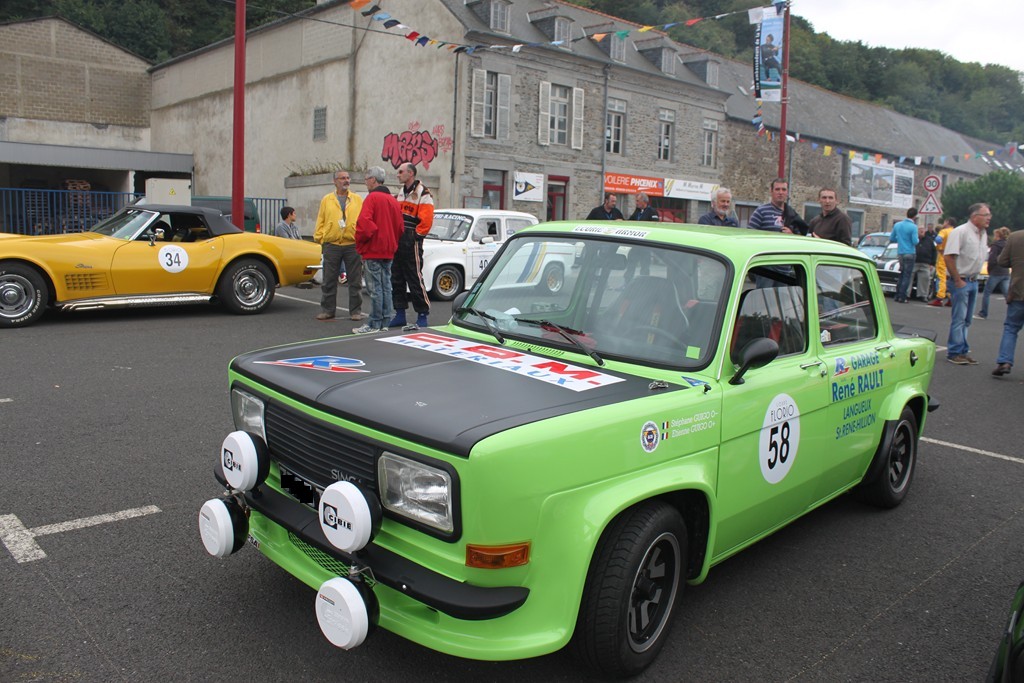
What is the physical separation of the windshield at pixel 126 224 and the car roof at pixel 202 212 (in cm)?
9

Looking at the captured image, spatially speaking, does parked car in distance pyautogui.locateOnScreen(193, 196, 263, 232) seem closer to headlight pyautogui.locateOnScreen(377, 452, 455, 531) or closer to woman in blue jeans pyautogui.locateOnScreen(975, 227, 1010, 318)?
woman in blue jeans pyautogui.locateOnScreen(975, 227, 1010, 318)

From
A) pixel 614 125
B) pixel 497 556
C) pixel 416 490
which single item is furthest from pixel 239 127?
pixel 614 125

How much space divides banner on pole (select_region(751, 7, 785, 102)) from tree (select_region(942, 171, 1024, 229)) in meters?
28.9

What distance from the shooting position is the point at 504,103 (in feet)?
82.9

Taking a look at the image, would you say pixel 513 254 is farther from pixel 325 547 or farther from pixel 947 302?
pixel 947 302

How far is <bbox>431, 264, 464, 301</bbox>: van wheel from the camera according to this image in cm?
1364

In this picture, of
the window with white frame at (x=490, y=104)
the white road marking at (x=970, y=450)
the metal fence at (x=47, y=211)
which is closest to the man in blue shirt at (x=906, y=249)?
the white road marking at (x=970, y=450)

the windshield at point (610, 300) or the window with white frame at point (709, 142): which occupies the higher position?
the window with white frame at point (709, 142)

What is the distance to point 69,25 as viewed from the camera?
38.2 metres

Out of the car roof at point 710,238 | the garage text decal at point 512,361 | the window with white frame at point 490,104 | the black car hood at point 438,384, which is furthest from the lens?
the window with white frame at point 490,104

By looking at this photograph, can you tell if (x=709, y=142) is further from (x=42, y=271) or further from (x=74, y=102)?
(x=74, y=102)

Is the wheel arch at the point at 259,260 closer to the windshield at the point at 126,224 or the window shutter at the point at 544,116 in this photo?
the windshield at the point at 126,224

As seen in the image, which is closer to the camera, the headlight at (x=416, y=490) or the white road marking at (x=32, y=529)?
the headlight at (x=416, y=490)

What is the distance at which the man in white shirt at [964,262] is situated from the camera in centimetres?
913
